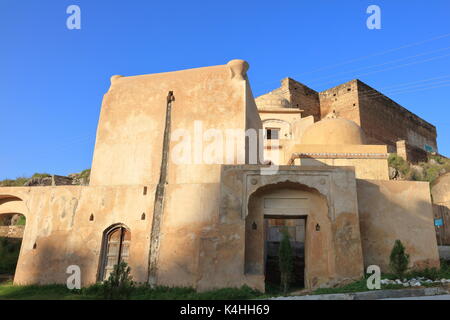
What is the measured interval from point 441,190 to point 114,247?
1498 centimetres

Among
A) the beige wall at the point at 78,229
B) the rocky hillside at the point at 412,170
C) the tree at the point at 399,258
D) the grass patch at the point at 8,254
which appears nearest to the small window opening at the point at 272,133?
the rocky hillside at the point at 412,170

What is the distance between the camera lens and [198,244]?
1127 centimetres

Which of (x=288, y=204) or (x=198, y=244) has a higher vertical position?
(x=288, y=204)

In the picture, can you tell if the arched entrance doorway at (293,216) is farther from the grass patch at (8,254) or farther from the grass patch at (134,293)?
the grass patch at (8,254)

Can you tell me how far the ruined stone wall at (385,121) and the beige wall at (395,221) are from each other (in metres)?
23.7

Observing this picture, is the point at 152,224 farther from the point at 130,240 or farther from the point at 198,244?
the point at 198,244

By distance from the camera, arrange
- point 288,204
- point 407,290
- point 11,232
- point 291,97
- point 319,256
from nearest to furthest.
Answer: point 407,290, point 319,256, point 288,204, point 11,232, point 291,97

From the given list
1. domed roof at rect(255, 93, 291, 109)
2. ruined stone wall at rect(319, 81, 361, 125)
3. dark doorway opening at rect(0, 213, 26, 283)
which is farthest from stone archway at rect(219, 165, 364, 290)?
ruined stone wall at rect(319, 81, 361, 125)

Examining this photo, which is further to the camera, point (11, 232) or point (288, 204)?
point (11, 232)

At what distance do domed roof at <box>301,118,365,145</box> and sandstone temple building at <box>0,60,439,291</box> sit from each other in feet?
0.26

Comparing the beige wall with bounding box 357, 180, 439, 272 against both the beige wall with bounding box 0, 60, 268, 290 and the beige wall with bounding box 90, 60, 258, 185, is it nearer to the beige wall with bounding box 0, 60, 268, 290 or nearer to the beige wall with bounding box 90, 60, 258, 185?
the beige wall with bounding box 0, 60, 268, 290

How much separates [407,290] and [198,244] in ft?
18.3

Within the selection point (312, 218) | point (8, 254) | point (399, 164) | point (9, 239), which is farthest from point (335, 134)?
point (9, 239)
